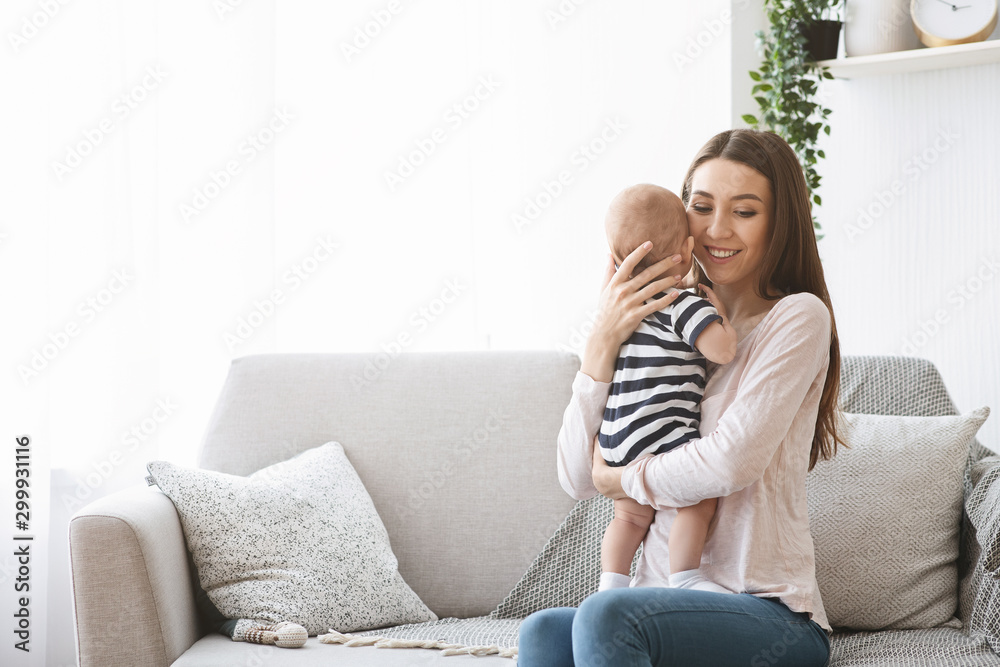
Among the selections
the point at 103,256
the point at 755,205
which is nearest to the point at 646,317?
the point at 755,205

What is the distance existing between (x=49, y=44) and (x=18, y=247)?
19.0 inches

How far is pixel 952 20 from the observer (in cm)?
226

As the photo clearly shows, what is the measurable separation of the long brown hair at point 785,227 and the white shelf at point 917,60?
1.13m

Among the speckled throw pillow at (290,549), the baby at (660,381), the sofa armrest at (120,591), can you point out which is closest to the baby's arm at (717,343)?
the baby at (660,381)

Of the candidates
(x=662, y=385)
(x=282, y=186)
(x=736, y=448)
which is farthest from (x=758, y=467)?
(x=282, y=186)

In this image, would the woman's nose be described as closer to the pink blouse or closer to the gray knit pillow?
the pink blouse

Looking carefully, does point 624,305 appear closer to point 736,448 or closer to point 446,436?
point 736,448

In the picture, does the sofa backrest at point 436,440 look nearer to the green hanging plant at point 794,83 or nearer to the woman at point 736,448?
the woman at point 736,448

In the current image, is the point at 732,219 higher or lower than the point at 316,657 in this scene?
higher

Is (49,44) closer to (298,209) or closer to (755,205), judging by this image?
(298,209)

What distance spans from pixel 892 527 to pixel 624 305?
74 centimetres

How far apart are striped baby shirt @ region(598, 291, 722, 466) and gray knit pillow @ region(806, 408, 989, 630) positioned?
1.75 feet

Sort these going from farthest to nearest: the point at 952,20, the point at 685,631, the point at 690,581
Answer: the point at 952,20
the point at 690,581
the point at 685,631

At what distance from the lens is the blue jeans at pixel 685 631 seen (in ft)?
3.65
